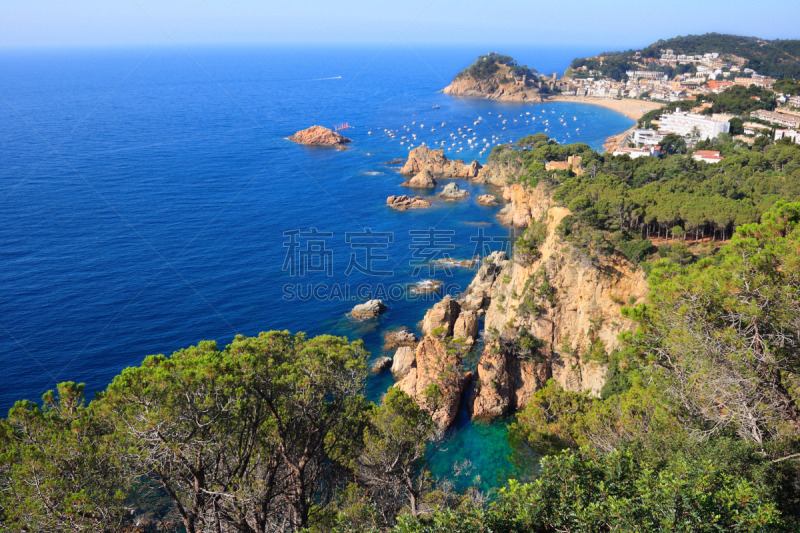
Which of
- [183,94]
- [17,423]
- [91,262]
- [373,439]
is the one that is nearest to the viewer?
[17,423]

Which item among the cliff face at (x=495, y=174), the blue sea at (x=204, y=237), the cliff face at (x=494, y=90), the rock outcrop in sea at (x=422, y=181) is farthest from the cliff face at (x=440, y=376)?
the cliff face at (x=494, y=90)

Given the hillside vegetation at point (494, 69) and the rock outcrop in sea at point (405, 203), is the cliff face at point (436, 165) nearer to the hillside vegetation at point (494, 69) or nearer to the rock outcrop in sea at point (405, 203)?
the rock outcrop in sea at point (405, 203)

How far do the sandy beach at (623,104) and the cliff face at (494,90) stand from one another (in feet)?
21.7

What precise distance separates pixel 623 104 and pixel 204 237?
401 ft

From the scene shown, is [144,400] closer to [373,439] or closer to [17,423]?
[17,423]

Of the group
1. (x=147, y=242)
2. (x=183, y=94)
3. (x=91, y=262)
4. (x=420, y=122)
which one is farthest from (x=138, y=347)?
(x=183, y=94)

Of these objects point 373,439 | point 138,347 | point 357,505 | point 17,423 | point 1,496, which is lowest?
point 138,347

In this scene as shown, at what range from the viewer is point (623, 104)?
136 meters

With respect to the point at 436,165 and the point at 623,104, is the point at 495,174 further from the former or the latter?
the point at 623,104

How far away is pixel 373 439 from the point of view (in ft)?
52.2

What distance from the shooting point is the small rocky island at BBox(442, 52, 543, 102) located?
498ft

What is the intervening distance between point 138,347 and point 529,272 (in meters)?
26.7

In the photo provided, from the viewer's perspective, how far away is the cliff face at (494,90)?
15062 cm

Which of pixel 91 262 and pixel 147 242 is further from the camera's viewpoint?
pixel 147 242
